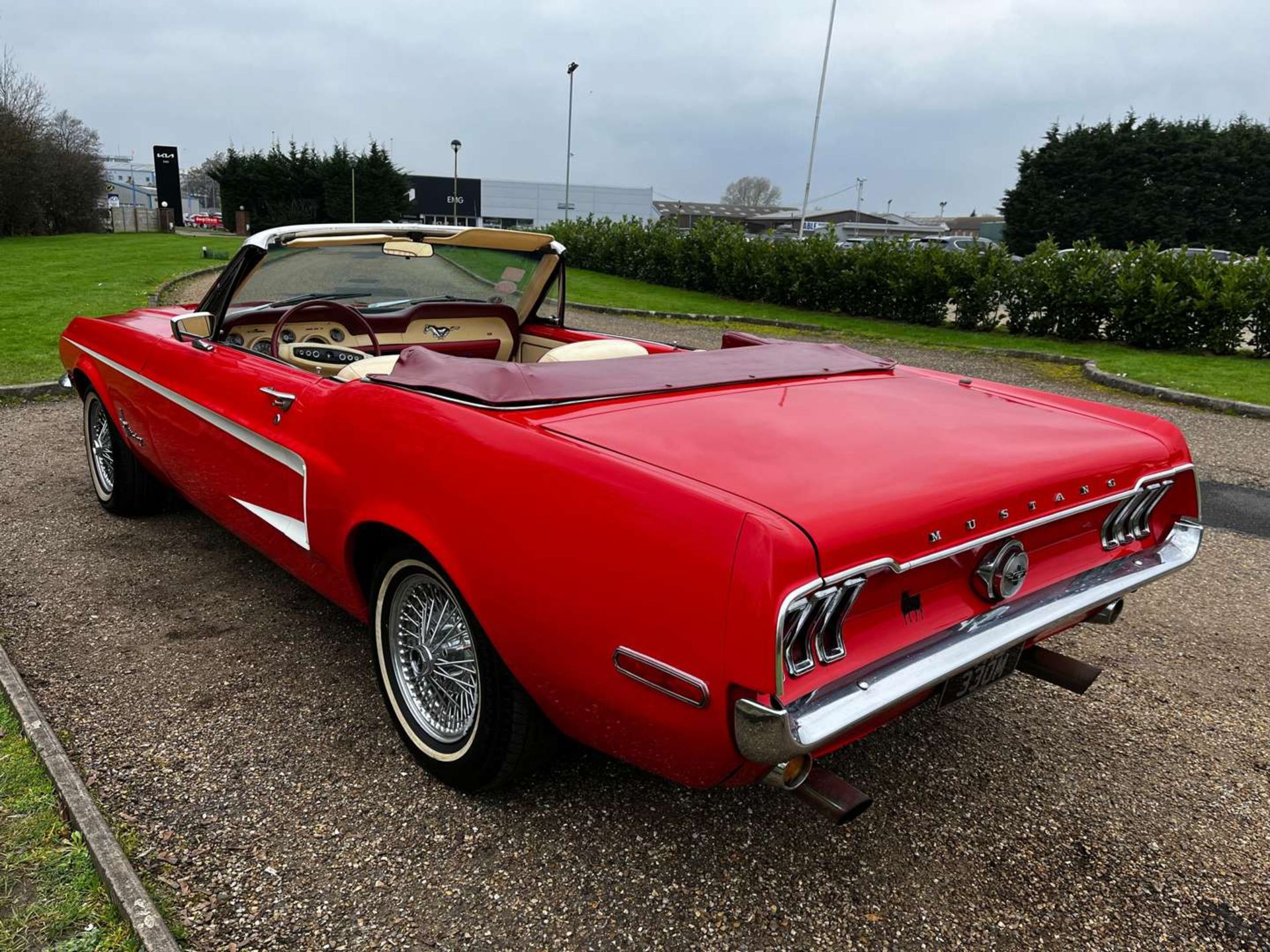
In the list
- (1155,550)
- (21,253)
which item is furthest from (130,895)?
(21,253)

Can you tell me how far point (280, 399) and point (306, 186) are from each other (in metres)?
37.2

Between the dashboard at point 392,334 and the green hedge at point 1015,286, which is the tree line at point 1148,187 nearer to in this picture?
the green hedge at point 1015,286

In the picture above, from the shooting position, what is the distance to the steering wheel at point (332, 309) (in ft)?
11.1

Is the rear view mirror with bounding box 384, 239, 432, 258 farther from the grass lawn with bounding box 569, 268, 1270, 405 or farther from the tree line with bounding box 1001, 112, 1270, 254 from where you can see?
the tree line with bounding box 1001, 112, 1270, 254

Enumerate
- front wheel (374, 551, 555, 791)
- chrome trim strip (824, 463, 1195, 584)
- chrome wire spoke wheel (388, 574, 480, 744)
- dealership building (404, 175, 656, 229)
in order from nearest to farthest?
chrome trim strip (824, 463, 1195, 584), front wheel (374, 551, 555, 791), chrome wire spoke wheel (388, 574, 480, 744), dealership building (404, 175, 656, 229)

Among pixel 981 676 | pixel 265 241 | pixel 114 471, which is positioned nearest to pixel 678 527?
pixel 981 676

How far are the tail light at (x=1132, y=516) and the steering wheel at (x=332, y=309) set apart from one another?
2.64 m

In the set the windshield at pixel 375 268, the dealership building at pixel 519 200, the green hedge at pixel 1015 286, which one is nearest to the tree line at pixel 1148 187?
the green hedge at pixel 1015 286

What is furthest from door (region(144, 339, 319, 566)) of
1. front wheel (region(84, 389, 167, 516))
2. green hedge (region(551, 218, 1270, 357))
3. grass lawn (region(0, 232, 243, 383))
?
green hedge (region(551, 218, 1270, 357))

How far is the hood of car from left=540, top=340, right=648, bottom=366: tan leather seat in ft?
2.57

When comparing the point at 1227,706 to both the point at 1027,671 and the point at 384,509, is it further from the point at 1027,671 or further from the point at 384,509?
the point at 384,509

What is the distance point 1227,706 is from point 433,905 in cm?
281

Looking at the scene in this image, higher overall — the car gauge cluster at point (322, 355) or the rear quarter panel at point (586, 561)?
the car gauge cluster at point (322, 355)

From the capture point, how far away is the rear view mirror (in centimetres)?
348
